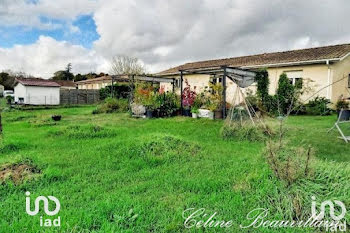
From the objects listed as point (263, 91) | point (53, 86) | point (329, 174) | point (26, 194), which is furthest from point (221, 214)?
point (53, 86)

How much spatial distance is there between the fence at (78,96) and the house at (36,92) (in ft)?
2.77

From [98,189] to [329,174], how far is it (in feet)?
9.93

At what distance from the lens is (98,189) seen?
328 centimetres

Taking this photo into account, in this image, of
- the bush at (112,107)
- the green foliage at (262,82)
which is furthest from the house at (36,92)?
the green foliage at (262,82)

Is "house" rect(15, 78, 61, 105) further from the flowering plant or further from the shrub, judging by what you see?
the shrub

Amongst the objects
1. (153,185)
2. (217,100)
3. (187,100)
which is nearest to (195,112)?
(187,100)

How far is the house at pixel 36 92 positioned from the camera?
23609mm

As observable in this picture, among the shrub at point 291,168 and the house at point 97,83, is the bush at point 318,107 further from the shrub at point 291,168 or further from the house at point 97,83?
the house at point 97,83

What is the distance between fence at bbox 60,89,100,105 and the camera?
2628 cm

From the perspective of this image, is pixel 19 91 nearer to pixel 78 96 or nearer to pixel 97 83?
pixel 78 96

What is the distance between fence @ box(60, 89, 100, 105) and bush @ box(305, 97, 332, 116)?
21.5 metres

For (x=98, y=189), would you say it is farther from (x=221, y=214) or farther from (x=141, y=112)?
(x=141, y=112)

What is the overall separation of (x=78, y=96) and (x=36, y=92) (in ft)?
13.6

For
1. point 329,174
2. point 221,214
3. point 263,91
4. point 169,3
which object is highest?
point 169,3
